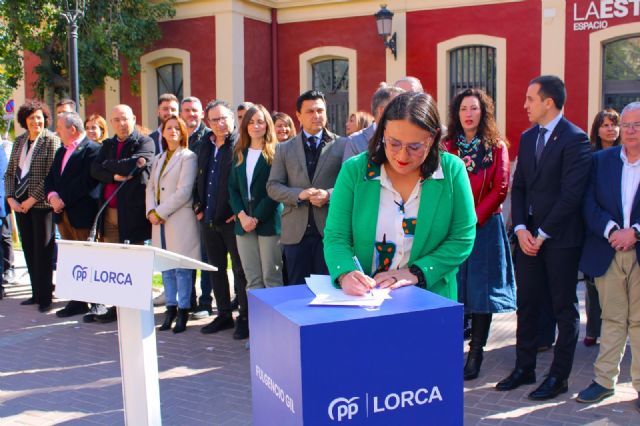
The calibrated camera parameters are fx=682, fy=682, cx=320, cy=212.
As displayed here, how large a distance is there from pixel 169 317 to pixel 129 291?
410 centimetres

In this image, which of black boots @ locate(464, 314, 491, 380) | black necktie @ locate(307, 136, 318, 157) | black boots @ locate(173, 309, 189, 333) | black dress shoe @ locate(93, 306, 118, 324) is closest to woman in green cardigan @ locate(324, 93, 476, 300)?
black boots @ locate(464, 314, 491, 380)

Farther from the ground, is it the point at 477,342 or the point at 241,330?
the point at 477,342

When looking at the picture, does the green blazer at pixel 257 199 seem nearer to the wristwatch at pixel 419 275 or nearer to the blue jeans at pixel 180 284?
the blue jeans at pixel 180 284

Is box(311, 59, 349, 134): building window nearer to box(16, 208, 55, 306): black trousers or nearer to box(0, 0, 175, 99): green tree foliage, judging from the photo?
box(0, 0, 175, 99): green tree foliage

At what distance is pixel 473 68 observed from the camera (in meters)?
16.1

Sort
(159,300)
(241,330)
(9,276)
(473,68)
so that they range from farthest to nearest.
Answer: (473,68)
(9,276)
(159,300)
(241,330)

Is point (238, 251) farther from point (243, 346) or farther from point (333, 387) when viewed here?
point (333, 387)

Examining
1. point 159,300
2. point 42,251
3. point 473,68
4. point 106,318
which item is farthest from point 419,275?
point 473,68

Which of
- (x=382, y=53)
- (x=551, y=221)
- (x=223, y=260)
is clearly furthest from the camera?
(x=382, y=53)

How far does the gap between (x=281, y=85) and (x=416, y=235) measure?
1586 centimetres

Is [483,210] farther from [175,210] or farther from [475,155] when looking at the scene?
[175,210]

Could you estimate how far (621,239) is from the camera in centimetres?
445

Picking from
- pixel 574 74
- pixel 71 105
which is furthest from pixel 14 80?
pixel 574 74

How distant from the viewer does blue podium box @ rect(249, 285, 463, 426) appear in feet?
6.69
